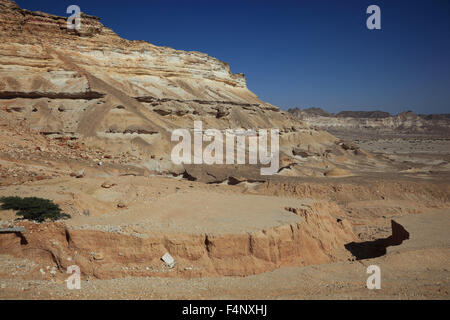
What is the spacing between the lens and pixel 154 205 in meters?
11.4

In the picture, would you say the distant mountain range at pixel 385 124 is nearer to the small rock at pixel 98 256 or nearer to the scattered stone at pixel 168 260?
the scattered stone at pixel 168 260

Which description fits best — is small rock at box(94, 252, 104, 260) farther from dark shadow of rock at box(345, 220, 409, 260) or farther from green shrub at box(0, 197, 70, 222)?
dark shadow of rock at box(345, 220, 409, 260)

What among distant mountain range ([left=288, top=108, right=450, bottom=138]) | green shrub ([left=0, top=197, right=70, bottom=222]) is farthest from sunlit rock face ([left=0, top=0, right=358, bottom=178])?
distant mountain range ([left=288, top=108, right=450, bottom=138])

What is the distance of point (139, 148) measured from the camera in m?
23.6

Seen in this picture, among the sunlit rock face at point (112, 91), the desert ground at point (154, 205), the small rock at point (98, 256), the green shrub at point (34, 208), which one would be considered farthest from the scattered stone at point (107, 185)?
the sunlit rock face at point (112, 91)

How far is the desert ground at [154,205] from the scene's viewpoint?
8.12 m

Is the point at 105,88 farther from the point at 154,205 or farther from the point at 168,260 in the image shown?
the point at 168,260

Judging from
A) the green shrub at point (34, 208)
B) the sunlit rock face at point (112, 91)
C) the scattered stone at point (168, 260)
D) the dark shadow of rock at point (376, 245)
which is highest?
the sunlit rock face at point (112, 91)

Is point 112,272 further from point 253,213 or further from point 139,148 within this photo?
point 139,148

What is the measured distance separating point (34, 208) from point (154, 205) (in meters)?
3.79

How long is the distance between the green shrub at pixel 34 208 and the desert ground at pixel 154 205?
0.26 meters
